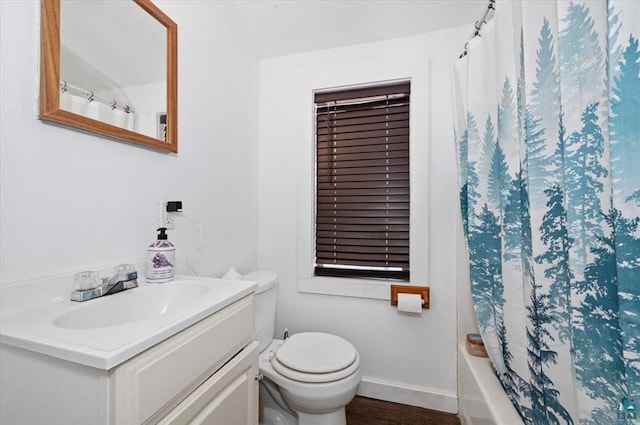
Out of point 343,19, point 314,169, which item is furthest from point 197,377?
point 343,19

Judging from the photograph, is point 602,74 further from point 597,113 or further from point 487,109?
point 487,109

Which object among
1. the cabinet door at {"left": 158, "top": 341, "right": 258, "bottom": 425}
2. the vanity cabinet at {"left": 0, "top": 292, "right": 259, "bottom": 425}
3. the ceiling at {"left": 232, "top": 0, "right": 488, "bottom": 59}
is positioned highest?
the ceiling at {"left": 232, "top": 0, "right": 488, "bottom": 59}

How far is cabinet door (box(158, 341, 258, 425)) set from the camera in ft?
2.32

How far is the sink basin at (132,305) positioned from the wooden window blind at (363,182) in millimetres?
953

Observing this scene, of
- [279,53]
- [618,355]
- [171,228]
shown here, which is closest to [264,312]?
[171,228]

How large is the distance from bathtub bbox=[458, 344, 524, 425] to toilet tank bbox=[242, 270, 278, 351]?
3.25 feet

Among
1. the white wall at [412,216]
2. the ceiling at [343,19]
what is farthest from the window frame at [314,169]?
the ceiling at [343,19]

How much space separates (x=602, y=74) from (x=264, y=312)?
1487 millimetres

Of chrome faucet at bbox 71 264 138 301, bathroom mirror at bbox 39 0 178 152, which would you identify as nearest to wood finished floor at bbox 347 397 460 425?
chrome faucet at bbox 71 264 138 301

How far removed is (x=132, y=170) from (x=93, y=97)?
254 millimetres

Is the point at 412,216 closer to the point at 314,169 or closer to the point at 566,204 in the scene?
the point at 314,169

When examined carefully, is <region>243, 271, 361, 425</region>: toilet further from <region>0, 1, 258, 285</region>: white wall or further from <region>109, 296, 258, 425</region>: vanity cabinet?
<region>0, 1, 258, 285</region>: white wall

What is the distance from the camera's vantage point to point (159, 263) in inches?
41.6

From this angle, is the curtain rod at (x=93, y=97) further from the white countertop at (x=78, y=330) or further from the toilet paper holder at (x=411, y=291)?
the toilet paper holder at (x=411, y=291)
